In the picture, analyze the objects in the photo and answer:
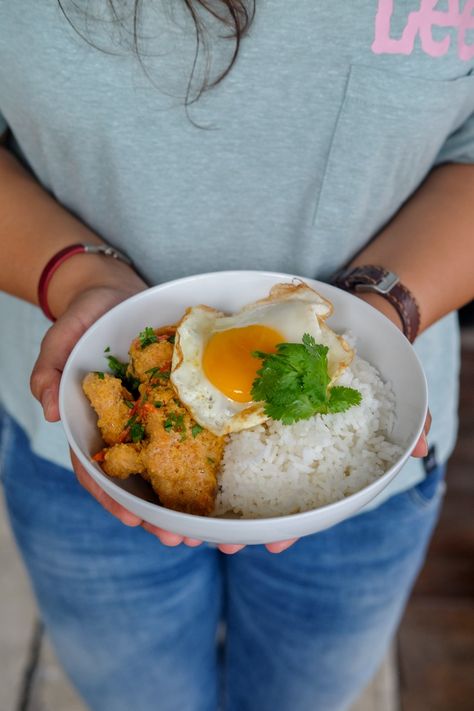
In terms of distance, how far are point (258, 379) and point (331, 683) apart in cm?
113

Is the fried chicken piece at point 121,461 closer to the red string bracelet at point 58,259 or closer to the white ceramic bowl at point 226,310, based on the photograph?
the white ceramic bowl at point 226,310

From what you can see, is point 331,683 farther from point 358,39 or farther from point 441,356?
point 358,39

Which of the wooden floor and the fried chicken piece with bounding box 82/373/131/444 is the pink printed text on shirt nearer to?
the fried chicken piece with bounding box 82/373/131/444

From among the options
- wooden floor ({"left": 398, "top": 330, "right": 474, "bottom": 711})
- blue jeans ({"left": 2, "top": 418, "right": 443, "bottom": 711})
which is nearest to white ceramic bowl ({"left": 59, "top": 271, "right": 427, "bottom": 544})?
blue jeans ({"left": 2, "top": 418, "right": 443, "bottom": 711})

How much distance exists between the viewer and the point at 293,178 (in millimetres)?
1309

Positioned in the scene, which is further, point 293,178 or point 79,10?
point 293,178

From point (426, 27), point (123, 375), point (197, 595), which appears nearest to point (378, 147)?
point (426, 27)

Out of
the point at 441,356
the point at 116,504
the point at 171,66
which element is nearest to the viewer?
the point at 116,504

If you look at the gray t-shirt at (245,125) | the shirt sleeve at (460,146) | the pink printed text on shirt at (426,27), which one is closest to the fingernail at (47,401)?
the gray t-shirt at (245,125)

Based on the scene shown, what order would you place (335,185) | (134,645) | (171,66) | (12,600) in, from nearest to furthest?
(171,66), (335,185), (134,645), (12,600)

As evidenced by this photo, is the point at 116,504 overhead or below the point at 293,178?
below

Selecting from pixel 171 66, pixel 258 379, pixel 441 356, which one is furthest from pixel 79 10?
pixel 441 356

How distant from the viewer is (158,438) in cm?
109

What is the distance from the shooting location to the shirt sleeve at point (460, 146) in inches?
53.6
